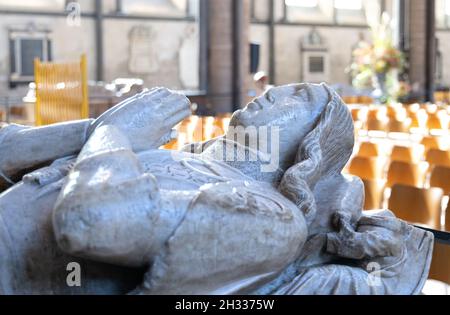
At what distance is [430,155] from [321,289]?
4.79 meters

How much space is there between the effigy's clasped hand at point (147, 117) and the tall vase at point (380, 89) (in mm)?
15292

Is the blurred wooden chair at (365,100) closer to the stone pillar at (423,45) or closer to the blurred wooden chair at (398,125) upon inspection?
the stone pillar at (423,45)

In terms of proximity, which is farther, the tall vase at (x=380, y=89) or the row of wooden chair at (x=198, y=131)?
the tall vase at (x=380, y=89)

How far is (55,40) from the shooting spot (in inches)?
861

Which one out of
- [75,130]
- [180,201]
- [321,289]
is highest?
[75,130]

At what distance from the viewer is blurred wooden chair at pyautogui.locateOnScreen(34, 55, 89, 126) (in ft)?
28.3

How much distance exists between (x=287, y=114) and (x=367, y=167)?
3.94 metres

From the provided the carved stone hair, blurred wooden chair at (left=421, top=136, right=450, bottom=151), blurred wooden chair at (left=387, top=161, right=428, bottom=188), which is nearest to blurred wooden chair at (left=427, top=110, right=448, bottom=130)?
blurred wooden chair at (left=421, top=136, right=450, bottom=151)

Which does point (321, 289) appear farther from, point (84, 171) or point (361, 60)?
point (361, 60)

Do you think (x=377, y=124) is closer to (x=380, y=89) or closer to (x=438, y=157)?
(x=438, y=157)

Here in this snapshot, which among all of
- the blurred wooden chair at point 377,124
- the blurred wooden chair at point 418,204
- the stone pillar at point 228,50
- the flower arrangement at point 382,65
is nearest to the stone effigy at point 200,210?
the blurred wooden chair at point 418,204

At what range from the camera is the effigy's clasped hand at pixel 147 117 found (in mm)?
2297

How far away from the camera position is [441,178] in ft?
18.6

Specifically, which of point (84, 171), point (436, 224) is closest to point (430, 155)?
point (436, 224)
